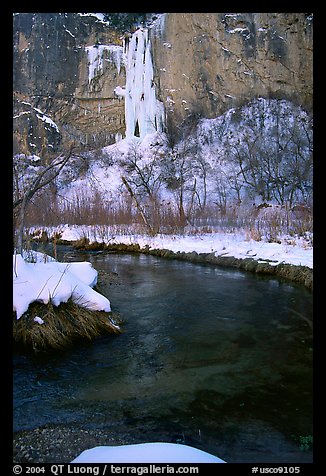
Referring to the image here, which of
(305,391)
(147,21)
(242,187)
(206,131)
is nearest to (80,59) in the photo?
(147,21)

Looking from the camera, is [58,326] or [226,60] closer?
[58,326]

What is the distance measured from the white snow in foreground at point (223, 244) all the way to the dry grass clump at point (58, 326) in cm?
551

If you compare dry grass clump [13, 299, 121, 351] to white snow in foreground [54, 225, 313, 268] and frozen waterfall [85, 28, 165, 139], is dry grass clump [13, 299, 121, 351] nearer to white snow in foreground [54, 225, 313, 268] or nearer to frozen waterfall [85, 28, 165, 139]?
white snow in foreground [54, 225, 313, 268]

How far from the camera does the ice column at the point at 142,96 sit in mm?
30219

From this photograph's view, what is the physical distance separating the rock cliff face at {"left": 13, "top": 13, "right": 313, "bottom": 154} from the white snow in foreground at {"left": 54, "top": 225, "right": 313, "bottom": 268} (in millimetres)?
9933

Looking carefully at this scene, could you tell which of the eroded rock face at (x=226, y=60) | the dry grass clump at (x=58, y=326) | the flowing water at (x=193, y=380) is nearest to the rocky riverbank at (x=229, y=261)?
the flowing water at (x=193, y=380)

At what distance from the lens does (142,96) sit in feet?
98.4

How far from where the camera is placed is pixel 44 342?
4.80 metres

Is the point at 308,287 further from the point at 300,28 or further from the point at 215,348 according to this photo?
the point at 300,28

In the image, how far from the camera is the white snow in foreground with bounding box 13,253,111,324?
16.3 feet

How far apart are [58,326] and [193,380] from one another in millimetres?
2125

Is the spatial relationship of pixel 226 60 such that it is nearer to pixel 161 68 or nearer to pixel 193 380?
pixel 161 68

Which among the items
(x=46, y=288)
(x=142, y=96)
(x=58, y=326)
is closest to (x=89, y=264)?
(x=46, y=288)

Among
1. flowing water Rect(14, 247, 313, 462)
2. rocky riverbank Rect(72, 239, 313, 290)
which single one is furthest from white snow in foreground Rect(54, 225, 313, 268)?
flowing water Rect(14, 247, 313, 462)
